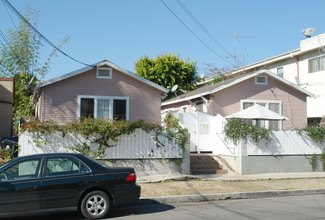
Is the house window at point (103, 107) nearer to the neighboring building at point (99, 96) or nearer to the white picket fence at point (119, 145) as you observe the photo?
the neighboring building at point (99, 96)

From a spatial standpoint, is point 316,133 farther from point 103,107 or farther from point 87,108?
point 87,108

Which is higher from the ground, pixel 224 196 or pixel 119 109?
pixel 119 109

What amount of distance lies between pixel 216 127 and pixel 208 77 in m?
20.0

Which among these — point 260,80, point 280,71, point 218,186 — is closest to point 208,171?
point 218,186

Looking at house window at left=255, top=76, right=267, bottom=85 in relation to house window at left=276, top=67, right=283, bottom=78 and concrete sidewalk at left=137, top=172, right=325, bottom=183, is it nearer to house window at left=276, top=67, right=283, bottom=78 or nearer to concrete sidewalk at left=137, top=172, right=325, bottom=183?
concrete sidewalk at left=137, top=172, right=325, bottom=183

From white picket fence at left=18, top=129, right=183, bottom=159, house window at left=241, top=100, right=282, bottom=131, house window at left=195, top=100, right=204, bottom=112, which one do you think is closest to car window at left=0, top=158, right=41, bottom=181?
white picket fence at left=18, top=129, right=183, bottom=159

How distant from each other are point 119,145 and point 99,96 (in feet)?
11.7

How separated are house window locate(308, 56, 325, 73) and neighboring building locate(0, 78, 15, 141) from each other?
18540 mm

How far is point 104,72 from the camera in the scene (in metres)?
16.3

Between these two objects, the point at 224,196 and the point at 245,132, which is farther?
the point at 245,132

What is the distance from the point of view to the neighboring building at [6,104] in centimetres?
1859

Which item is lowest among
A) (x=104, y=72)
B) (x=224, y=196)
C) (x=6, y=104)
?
(x=224, y=196)

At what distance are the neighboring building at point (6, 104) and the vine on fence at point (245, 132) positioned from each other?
11.5 meters

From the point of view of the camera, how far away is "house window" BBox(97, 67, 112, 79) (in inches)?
639
